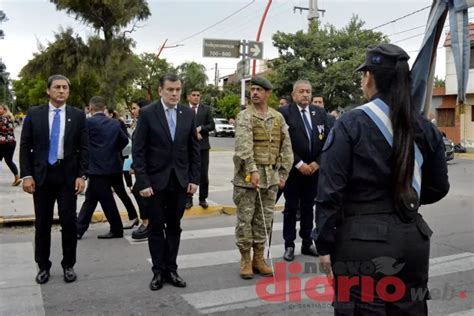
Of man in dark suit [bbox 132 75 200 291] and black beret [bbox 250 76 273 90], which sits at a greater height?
black beret [bbox 250 76 273 90]

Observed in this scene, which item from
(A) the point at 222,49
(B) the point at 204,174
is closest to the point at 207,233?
(B) the point at 204,174

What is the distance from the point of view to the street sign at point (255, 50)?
35.1ft

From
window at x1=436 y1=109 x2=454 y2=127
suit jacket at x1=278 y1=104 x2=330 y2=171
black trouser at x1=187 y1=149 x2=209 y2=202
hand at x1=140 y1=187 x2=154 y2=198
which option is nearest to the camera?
hand at x1=140 y1=187 x2=154 y2=198

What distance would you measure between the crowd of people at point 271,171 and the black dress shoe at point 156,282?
2 centimetres

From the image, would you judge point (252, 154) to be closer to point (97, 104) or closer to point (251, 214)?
point (251, 214)

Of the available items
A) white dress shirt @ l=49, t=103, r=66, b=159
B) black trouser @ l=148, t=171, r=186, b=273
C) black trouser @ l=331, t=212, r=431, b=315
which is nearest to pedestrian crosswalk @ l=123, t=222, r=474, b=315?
black trouser @ l=148, t=171, r=186, b=273

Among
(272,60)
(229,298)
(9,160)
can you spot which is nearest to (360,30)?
(272,60)

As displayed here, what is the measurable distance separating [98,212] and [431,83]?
20.3ft

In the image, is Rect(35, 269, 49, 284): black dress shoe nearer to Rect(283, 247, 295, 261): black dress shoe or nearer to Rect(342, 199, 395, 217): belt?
Rect(283, 247, 295, 261): black dress shoe

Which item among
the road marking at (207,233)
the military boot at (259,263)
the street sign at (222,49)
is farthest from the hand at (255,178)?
the street sign at (222,49)

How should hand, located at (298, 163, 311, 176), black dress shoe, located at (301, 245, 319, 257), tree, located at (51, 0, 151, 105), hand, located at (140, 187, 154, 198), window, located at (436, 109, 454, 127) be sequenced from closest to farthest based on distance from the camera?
hand, located at (140, 187, 154, 198)
hand, located at (298, 163, 311, 176)
black dress shoe, located at (301, 245, 319, 257)
window, located at (436, 109, 454, 127)
tree, located at (51, 0, 151, 105)

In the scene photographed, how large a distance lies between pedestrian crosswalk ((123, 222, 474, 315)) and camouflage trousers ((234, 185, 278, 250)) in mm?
411

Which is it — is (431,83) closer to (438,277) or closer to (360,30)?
(438,277)

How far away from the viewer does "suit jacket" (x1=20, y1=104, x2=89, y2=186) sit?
486cm
